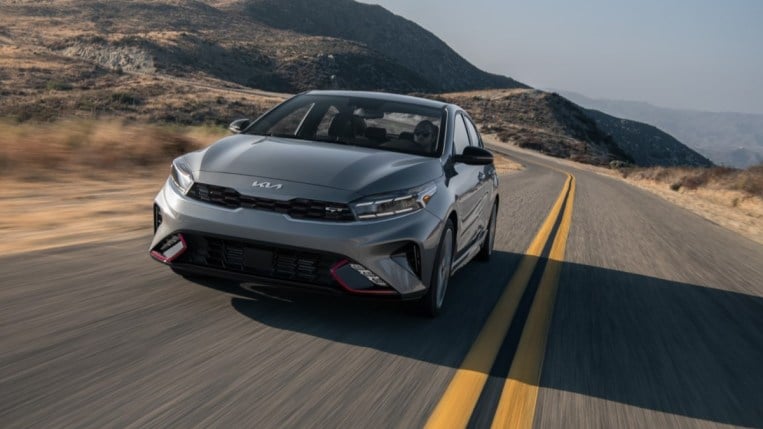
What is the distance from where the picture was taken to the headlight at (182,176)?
4.93 m

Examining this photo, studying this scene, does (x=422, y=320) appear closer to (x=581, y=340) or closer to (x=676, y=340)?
(x=581, y=340)

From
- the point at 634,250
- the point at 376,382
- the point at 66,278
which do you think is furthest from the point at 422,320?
the point at 634,250

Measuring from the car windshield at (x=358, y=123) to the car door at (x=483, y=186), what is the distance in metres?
0.92

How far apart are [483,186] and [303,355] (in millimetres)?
3505

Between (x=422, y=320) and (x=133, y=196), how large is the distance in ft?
19.6

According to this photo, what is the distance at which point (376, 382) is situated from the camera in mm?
4008

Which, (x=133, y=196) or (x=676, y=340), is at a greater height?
(x=676, y=340)

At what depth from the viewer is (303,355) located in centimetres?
427

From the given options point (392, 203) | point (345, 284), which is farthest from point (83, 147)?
point (345, 284)

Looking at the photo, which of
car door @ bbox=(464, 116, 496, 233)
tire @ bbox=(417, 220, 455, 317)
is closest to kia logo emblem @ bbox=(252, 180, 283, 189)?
tire @ bbox=(417, 220, 455, 317)

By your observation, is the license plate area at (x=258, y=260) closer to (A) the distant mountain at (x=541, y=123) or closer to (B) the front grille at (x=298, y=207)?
(B) the front grille at (x=298, y=207)

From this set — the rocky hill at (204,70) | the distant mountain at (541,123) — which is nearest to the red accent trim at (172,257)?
the rocky hill at (204,70)

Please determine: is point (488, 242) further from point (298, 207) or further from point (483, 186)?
point (298, 207)

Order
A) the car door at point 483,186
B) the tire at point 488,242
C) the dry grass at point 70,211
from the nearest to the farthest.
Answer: the dry grass at point 70,211, the car door at point 483,186, the tire at point 488,242
